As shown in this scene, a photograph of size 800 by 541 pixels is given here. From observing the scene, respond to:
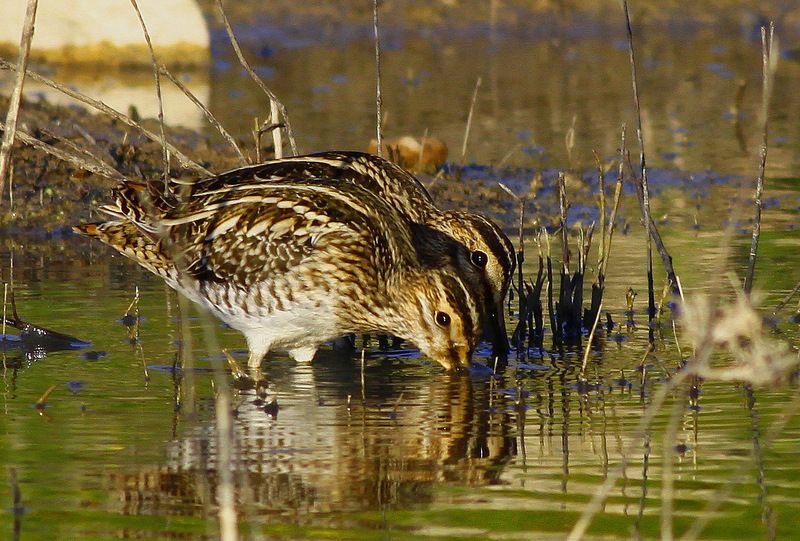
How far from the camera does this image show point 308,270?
7.87 metres

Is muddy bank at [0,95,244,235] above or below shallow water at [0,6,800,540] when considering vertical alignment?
above

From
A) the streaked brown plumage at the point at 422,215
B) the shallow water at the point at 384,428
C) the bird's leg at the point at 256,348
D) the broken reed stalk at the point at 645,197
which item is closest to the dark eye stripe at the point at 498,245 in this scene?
the streaked brown plumage at the point at 422,215

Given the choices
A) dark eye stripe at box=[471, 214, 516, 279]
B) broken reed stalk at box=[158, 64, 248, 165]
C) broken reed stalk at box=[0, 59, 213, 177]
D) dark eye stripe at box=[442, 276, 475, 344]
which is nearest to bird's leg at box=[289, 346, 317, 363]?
dark eye stripe at box=[442, 276, 475, 344]

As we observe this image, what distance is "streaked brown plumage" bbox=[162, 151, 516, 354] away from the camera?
8.09 metres

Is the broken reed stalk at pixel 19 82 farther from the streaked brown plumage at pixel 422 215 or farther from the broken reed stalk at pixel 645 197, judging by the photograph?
the broken reed stalk at pixel 645 197

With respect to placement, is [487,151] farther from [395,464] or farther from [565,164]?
[395,464]

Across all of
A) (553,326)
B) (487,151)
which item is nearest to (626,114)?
(487,151)

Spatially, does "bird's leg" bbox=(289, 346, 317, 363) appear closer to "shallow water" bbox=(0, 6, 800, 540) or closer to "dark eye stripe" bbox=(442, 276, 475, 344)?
"shallow water" bbox=(0, 6, 800, 540)

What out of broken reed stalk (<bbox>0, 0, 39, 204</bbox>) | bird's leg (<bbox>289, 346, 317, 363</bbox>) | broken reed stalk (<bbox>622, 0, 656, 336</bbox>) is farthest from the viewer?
bird's leg (<bbox>289, 346, 317, 363</bbox>)

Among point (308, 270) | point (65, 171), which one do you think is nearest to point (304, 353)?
point (308, 270)

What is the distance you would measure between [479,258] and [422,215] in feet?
2.06

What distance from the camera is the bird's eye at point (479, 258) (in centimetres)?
809

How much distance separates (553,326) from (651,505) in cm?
326

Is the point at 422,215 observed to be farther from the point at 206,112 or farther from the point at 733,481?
the point at 733,481
